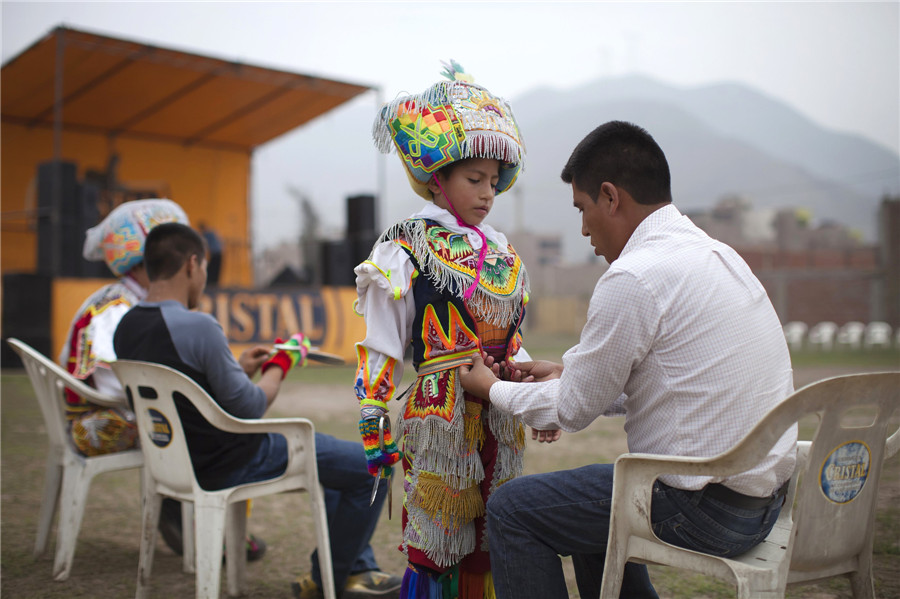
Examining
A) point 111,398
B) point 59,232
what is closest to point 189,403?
point 111,398

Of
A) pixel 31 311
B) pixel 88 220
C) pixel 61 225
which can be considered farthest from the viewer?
pixel 88 220

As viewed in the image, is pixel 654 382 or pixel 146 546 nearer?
pixel 654 382

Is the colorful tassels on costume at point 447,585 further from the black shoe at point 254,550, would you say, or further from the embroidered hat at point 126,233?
the embroidered hat at point 126,233

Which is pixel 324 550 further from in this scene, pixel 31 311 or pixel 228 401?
pixel 31 311

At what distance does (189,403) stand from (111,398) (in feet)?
2.45

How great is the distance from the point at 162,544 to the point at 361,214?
9649mm

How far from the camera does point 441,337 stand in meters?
2.35

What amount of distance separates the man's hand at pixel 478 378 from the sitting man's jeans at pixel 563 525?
29 centimetres

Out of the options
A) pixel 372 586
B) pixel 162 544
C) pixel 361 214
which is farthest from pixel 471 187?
pixel 361 214

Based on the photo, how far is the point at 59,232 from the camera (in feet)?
34.3

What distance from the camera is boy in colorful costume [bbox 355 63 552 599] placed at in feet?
7.53

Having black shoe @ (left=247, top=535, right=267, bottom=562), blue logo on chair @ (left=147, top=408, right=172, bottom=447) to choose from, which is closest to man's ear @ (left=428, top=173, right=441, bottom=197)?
blue logo on chair @ (left=147, top=408, right=172, bottom=447)

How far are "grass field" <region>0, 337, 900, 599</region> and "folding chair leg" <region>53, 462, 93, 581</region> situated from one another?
0.27ft

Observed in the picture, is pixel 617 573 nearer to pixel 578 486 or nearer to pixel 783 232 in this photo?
pixel 578 486
